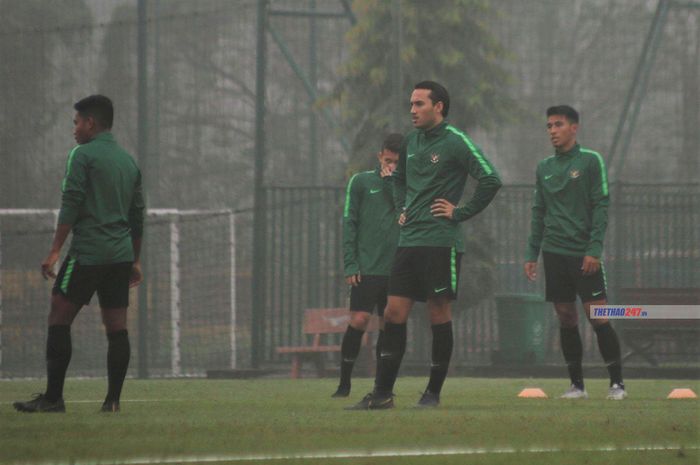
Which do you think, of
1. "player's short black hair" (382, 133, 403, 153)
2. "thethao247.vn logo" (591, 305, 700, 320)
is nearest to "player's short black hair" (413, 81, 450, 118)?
"player's short black hair" (382, 133, 403, 153)

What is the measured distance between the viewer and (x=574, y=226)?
35.1 feet

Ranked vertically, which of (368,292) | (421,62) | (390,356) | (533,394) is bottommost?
(533,394)

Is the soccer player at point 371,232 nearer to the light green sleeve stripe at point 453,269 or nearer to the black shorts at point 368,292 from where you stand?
the black shorts at point 368,292

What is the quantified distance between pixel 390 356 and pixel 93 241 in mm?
1858

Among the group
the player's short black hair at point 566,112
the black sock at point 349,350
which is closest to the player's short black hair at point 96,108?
the black sock at point 349,350

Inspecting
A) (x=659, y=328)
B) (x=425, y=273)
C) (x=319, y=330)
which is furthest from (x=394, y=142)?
(x=659, y=328)

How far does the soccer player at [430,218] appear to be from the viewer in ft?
29.4

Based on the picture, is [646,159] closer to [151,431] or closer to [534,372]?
[534,372]

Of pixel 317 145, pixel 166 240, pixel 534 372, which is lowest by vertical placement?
pixel 534 372

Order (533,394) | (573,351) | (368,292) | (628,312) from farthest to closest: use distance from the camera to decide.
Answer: (628,312) < (533,394) < (368,292) < (573,351)

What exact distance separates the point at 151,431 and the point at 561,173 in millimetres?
4274

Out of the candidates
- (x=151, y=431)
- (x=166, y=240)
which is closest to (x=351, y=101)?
(x=166, y=240)

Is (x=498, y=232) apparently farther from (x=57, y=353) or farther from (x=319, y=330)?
(x=57, y=353)

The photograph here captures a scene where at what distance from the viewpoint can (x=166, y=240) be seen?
19531 millimetres
